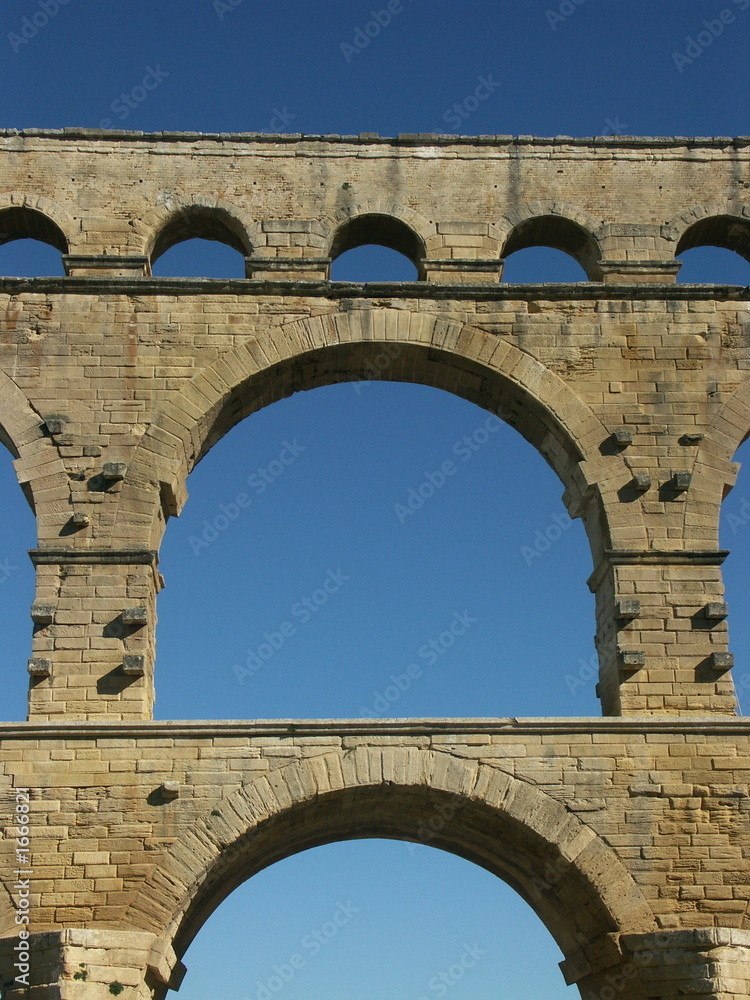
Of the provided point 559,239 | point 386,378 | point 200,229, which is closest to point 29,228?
point 200,229

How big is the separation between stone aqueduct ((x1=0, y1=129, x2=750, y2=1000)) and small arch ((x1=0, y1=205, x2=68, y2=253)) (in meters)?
0.04

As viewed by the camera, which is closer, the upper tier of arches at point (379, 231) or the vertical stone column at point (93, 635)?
the vertical stone column at point (93, 635)

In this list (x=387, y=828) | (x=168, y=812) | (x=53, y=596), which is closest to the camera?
(x=168, y=812)

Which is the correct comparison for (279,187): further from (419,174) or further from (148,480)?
(148,480)

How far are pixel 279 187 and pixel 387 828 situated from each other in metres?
6.82

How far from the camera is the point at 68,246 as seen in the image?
13641 mm

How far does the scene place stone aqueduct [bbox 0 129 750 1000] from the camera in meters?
11.0

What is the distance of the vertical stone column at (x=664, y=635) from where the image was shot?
38.4ft

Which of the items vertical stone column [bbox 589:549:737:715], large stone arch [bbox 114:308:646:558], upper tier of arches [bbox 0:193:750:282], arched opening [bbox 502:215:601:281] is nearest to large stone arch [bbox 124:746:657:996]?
vertical stone column [bbox 589:549:737:715]

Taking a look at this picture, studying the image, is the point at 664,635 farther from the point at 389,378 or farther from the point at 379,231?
the point at 379,231

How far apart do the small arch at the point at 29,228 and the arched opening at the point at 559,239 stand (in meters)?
4.88

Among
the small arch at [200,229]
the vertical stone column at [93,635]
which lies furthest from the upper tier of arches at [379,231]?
the vertical stone column at [93,635]

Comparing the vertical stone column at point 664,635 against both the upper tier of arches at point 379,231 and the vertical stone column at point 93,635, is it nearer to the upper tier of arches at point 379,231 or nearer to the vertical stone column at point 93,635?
the upper tier of arches at point 379,231

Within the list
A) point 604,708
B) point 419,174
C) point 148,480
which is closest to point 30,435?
point 148,480
